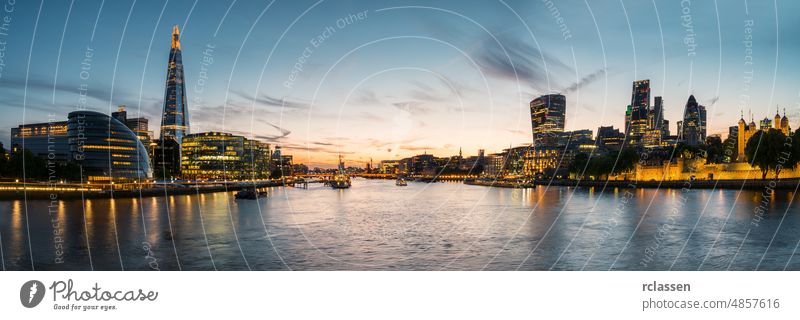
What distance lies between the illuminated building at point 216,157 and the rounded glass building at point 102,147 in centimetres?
5302

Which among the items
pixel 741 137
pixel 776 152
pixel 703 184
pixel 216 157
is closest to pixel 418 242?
pixel 776 152

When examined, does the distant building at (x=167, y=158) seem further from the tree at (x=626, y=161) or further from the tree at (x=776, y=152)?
the tree at (x=776, y=152)

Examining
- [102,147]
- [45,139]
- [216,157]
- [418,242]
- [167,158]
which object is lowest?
[418,242]

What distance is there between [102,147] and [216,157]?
6572 centimetres

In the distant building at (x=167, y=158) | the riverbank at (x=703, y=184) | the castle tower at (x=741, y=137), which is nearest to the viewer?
the riverbank at (x=703, y=184)

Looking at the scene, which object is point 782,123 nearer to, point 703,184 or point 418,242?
point 703,184

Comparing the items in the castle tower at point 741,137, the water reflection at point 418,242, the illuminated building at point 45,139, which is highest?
the illuminated building at point 45,139

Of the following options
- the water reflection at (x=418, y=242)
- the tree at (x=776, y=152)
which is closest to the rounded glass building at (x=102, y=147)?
the water reflection at (x=418, y=242)

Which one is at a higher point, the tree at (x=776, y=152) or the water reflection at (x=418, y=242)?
the tree at (x=776, y=152)

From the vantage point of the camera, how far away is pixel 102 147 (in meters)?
97.8

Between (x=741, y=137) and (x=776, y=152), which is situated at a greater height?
(x=741, y=137)

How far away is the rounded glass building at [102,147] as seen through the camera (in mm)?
95125

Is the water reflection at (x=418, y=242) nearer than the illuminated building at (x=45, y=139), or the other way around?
the water reflection at (x=418, y=242)

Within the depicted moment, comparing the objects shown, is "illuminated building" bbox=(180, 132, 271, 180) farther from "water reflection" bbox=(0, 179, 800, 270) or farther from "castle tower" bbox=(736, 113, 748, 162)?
"castle tower" bbox=(736, 113, 748, 162)
